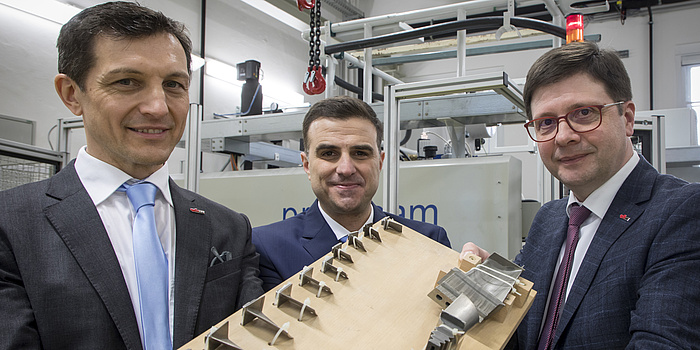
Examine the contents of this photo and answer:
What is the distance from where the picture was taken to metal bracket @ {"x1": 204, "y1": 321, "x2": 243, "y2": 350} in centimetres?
78

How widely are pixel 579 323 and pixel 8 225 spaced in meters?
1.14

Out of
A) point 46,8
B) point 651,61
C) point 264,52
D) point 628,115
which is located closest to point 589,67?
point 628,115

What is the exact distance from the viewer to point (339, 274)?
104 cm

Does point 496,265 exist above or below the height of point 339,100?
below

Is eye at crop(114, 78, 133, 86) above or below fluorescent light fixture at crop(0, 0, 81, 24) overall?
below

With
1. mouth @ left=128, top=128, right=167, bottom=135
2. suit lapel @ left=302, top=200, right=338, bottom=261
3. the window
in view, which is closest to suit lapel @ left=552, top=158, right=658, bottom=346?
suit lapel @ left=302, top=200, right=338, bottom=261

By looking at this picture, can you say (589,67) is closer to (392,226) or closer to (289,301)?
(392,226)

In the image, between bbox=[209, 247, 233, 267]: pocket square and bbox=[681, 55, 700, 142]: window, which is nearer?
bbox=[209, 247, 233, 267]: pocket square

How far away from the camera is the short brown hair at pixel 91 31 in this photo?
104 centimetres

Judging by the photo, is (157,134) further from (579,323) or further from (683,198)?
(683,198)

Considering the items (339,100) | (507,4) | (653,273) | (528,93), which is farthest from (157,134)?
(507,4)

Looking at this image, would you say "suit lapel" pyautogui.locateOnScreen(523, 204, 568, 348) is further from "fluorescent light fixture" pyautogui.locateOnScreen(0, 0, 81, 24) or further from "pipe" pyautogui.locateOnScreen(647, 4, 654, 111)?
"pipe" pyautogui.locateOnScreen(647, 4, 654, 111)

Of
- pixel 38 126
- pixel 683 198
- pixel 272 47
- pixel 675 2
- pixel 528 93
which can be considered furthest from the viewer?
pixel 272 47

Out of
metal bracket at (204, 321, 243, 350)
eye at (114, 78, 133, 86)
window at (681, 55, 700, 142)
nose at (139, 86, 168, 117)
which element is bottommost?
metal bracket at (204, 321, 243, 350)
